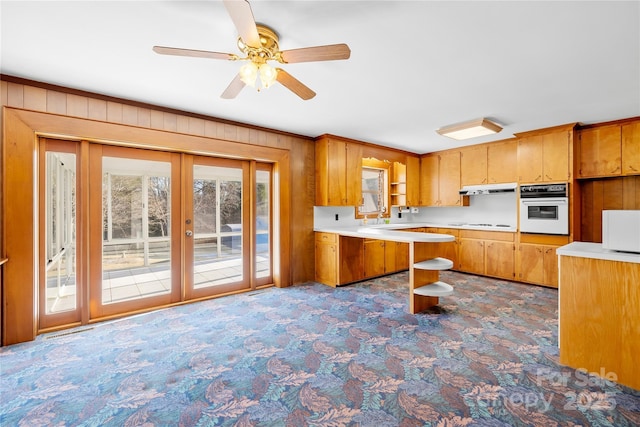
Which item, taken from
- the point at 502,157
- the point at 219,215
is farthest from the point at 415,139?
the point at 219,215

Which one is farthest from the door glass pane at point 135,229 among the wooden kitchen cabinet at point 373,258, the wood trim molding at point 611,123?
the wood trim molding at point 611,123

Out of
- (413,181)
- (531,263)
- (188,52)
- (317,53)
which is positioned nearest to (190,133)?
(188,52)

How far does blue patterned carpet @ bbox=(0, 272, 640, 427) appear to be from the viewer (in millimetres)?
1754

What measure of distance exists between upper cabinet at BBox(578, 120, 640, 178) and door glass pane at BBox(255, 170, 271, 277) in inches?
190

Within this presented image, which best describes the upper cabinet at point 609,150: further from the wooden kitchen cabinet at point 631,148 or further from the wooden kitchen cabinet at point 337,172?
the wooden kitchen cabinet at point 337,172

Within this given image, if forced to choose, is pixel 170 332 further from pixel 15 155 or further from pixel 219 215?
pixel 15 155

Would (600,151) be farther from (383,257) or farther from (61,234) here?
(61,234)

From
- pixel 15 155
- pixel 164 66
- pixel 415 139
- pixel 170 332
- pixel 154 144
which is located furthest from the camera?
pixel 415 139

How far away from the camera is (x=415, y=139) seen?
16.6ft

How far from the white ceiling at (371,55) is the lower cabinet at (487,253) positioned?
2.13m

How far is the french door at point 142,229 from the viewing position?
3102mm

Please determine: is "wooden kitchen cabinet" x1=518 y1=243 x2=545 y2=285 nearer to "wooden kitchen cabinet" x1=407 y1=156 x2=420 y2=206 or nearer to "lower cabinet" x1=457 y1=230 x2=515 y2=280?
"lower cabinet" x1=457 y1=230 x2=515 y2=280

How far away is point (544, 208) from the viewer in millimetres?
4395

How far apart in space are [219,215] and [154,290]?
1277 mm
